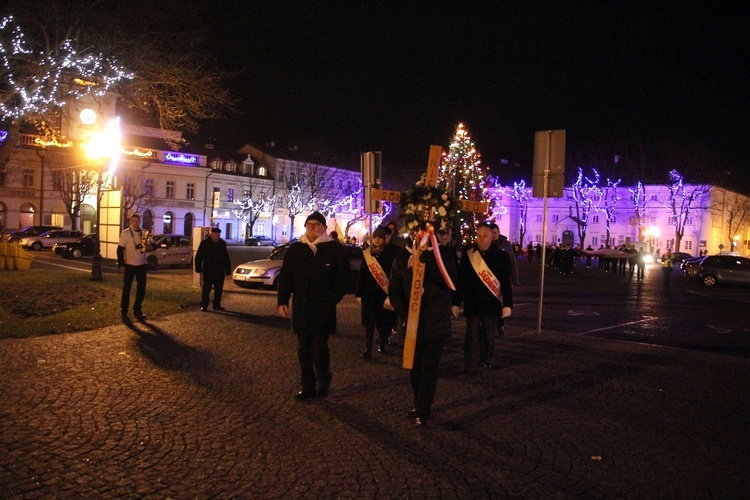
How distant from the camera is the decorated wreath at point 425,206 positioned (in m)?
6.72

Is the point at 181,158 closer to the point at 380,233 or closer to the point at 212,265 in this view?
the point at 212,265

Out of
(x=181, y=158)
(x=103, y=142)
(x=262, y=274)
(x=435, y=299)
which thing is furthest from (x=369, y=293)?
(x=181, y=158)

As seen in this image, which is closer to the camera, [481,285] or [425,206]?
[425,206]

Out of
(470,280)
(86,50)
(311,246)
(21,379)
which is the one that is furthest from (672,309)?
(86,50)

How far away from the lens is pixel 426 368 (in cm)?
596

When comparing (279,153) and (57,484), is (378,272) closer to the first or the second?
(57,484)

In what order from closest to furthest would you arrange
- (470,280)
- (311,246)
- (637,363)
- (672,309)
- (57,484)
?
(57,484), (311,246), (470,280), (637,363), (672,309)

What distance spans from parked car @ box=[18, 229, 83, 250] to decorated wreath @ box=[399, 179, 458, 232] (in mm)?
40528

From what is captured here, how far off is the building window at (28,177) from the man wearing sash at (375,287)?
187 ft

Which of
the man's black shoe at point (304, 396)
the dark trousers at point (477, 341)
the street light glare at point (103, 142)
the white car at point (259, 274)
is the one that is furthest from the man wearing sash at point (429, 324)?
the street light glare at point (103, 142)

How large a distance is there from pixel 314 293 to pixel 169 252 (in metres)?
24.4

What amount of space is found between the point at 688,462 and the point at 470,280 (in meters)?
3.65

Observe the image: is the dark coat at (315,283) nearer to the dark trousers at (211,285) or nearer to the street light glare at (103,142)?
the dark trousers at (211,285)

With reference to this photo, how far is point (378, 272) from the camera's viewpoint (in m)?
9.41
